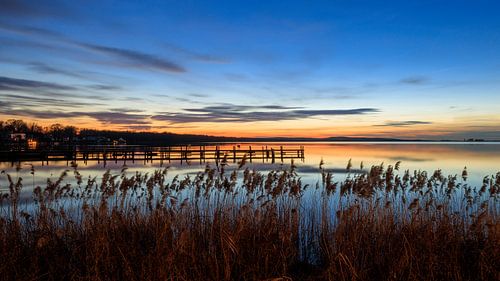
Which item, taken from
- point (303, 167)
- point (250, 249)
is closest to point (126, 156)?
point (303, 167)

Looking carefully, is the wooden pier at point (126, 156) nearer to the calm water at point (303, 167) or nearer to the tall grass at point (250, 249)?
the calm water at point (303, 167)

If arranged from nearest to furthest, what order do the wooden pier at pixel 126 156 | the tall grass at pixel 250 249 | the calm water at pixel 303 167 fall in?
the tall grass at pixel 250 249 → the calm water at pixel 303 167 → the wooden pier at pixel 126 156

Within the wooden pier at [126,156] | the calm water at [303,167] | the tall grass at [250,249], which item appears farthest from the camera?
the wooden pier at [126,156]

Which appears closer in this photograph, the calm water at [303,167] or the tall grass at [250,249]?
the tall grass at [250,249]

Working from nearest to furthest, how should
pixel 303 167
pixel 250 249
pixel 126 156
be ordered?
pixel 250 249 → pixel 303 167 → pixel 126 156

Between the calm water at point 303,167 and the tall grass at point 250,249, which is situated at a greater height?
the tall grass at point 250,249

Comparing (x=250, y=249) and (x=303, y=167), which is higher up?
(x=250, y=249)

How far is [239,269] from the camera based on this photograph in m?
6.26

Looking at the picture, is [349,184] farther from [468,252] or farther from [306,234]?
[468,252]

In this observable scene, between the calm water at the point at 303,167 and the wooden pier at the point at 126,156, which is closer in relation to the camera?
the calm water at the point at 303,167

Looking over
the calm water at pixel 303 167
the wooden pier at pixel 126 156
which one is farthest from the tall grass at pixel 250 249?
the wooden pier at pixel 126 156

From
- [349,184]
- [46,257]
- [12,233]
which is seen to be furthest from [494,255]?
[12,233]

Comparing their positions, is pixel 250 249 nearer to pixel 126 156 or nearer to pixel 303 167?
pixel 303 167

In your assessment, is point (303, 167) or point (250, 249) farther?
point (303, 167)
